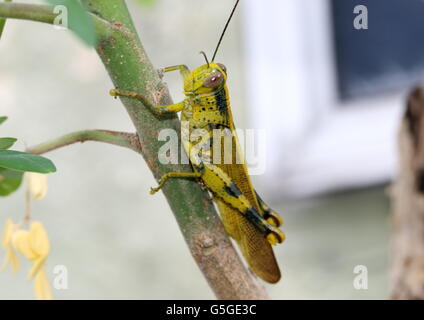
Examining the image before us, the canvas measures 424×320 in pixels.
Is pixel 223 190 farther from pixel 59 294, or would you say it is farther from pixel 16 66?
pixel 59 294

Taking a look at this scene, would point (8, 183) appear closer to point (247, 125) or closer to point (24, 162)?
point (24, 162)

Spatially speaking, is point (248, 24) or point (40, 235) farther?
point (248, 24)

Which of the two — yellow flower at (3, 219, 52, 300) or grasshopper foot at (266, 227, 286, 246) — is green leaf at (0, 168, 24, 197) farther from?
grasshopper foot at (266, 227, 286, 246)

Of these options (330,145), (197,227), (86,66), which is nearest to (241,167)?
(197,227)

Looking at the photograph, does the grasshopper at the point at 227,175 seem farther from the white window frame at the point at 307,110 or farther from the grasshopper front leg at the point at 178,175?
the white window frame at the point at 307,110

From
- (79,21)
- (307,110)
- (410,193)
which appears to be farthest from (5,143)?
(307,110)

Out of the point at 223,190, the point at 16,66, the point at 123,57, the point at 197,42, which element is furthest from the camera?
the point at 197,42
